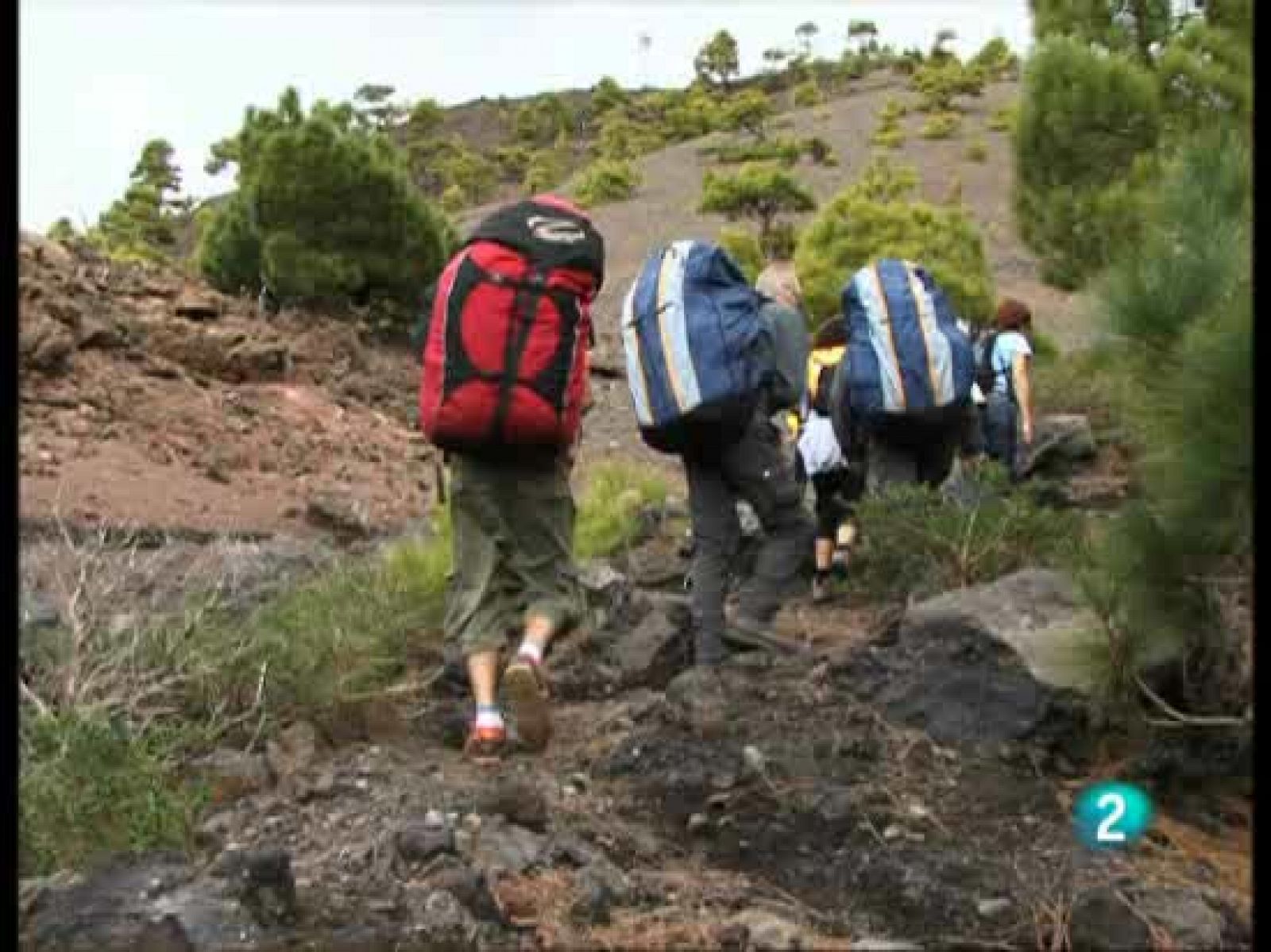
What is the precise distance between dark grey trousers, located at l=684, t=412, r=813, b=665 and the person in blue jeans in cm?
311

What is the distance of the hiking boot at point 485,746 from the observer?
16.8 feet

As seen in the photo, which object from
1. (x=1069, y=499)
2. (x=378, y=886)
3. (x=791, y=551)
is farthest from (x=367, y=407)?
(x=378, y=886)

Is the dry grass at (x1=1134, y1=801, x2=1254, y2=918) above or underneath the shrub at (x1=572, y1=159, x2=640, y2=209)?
underneath

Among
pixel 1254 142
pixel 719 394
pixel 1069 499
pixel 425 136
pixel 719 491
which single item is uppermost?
pixel 425 136

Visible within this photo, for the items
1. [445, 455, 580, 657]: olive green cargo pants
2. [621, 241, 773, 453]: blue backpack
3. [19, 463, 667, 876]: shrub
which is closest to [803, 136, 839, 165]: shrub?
[19, 463, 667, 876]: shrub

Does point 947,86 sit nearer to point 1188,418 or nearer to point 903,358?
point 903,358

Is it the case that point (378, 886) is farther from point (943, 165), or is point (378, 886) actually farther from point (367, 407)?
point (943, 165)

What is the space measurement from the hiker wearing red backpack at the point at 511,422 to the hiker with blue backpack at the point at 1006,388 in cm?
413

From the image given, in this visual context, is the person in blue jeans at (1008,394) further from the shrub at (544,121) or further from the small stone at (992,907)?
the shrub at (544,121)

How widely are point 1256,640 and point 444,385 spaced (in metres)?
2.58

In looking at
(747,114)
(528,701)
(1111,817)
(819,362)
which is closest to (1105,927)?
(1111,817)

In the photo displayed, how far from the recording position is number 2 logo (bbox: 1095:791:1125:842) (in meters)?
4.21

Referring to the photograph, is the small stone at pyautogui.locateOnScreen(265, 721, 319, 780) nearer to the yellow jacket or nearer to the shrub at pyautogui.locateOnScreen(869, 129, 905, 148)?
the yellow jacket

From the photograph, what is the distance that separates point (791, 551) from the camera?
6262mm
